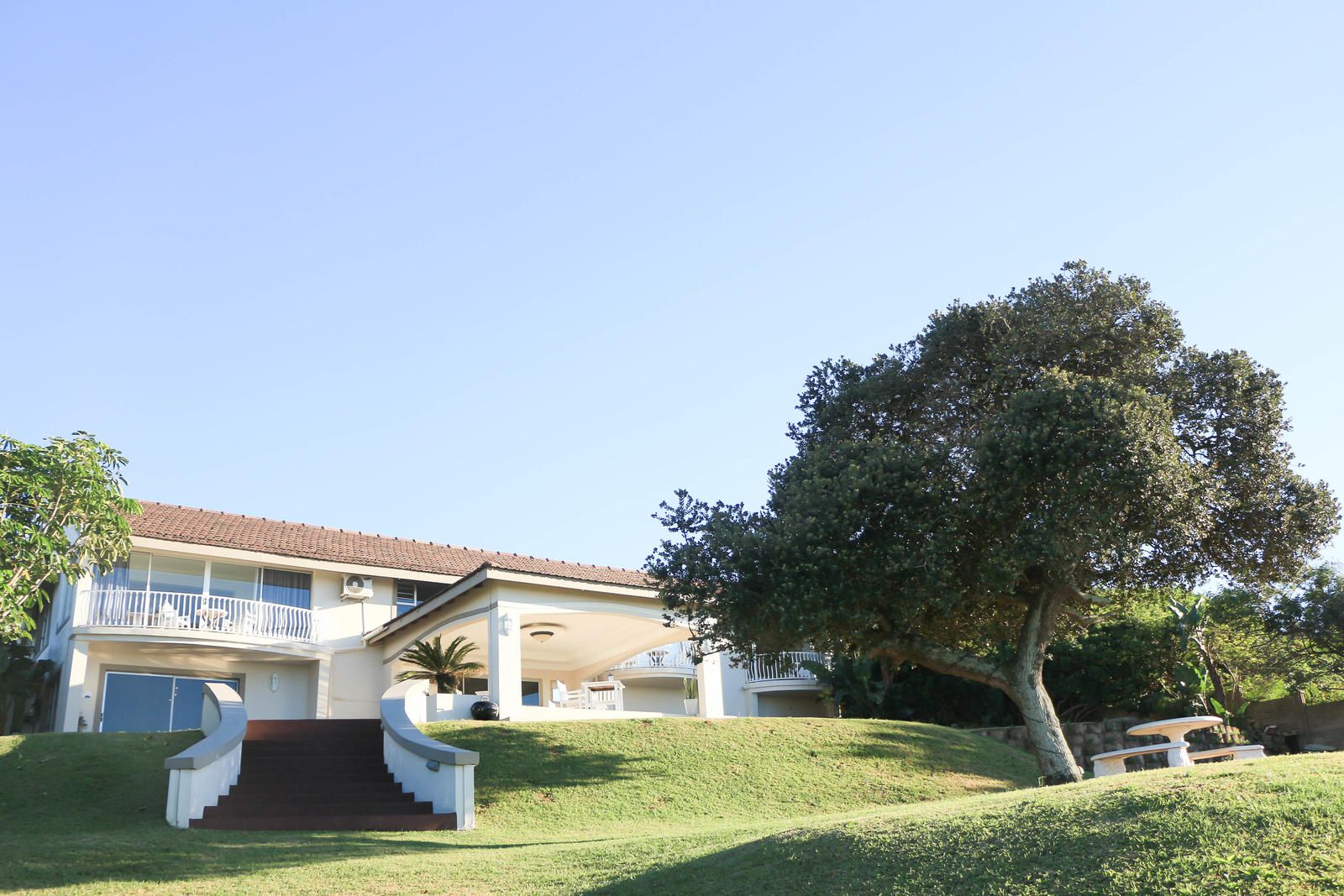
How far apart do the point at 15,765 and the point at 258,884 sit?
26.9ft

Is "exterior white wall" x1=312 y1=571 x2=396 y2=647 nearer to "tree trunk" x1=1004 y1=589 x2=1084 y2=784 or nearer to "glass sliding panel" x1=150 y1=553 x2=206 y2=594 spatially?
"glass sliding panel" x1=150 y1=553 x2=206 y2=594

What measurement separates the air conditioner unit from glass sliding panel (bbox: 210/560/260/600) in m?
1.96

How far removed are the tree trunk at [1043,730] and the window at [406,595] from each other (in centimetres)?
1536

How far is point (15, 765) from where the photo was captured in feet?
48.2

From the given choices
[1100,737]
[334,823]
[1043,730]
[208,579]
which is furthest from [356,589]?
[1100,737]

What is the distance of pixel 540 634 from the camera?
23.0 m

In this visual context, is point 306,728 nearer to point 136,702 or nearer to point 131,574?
point 136,702

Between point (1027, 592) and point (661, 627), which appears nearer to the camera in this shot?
point (1027, 592)

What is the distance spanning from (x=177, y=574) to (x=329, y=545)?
12.1 ft

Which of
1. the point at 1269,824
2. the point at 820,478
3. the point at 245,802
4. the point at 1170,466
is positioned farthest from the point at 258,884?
the point at 1170,466

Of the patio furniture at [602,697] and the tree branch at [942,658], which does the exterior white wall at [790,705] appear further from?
the tree branch at [942,658]

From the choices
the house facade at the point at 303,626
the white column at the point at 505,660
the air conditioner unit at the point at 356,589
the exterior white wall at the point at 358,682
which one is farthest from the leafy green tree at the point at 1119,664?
the air conditioner unit at the point at 356,589

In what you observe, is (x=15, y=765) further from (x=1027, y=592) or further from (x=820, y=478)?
(x=1027, y=592)

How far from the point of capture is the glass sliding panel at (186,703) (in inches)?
889
